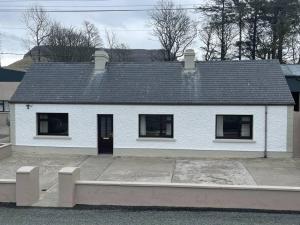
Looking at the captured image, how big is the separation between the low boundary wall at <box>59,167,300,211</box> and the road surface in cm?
25

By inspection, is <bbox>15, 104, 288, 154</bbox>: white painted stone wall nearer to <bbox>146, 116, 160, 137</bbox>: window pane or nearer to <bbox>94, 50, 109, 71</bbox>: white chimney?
<bbox>146, 116, 160, 137</bbox>: window pane

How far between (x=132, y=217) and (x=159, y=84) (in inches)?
476

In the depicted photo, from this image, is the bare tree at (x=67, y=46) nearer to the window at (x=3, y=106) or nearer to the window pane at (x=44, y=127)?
the window at (x=3, y=106)

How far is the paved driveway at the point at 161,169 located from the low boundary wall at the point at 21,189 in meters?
0.86

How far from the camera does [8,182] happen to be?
36.1 ft

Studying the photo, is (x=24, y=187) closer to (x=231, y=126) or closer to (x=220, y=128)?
(x=220, y=128)

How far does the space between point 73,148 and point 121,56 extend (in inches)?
1559

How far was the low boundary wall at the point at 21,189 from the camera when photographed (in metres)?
10.8

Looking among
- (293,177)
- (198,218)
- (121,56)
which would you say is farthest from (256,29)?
(198,218)

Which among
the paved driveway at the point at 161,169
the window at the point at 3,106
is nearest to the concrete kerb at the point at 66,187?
the paved driveway at the point at 161,169

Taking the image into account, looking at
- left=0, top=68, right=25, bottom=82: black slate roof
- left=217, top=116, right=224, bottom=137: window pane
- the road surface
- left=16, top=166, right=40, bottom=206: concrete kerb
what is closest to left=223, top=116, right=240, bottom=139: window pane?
left=217, top=116, right=224, bottom=137: window pane

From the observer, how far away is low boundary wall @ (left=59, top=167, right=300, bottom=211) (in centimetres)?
1041

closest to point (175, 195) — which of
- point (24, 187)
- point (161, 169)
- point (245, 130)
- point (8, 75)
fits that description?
point (24, 187)

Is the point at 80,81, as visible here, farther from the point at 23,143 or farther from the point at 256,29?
the point at 256,29
